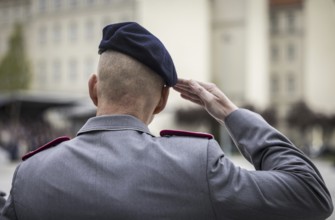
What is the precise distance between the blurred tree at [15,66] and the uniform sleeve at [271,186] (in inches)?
2148

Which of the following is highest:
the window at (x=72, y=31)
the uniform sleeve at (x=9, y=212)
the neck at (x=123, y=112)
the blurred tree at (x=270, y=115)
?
the neck at (x=123, y=112)

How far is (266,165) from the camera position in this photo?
1476 mm

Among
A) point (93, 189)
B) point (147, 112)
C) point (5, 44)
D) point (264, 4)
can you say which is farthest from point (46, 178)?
point (5, 44)

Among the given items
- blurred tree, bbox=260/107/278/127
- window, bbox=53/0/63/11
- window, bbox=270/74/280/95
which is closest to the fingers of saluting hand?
blurred tree, bbox=260/107/278/127

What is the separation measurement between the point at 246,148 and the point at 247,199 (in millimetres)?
179

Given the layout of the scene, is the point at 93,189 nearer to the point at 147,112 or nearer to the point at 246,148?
the point at 147,112

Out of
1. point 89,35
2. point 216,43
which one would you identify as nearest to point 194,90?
point 89,35

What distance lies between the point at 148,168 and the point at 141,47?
325 mm

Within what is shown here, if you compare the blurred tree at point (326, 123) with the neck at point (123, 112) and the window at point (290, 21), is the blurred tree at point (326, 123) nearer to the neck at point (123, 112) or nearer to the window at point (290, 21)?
the window at point (290, 21)

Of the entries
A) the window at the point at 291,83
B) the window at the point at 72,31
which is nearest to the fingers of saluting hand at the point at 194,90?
the window at the point at 72,31

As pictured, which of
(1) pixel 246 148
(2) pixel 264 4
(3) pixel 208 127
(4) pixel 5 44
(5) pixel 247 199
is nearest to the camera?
(5) pixel 247 199

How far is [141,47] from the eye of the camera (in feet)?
5.06

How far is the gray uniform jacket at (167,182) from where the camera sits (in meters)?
1.39

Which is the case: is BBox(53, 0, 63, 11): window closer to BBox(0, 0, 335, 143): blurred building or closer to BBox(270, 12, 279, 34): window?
BBox(0, 0, 335, 143): blurred building
